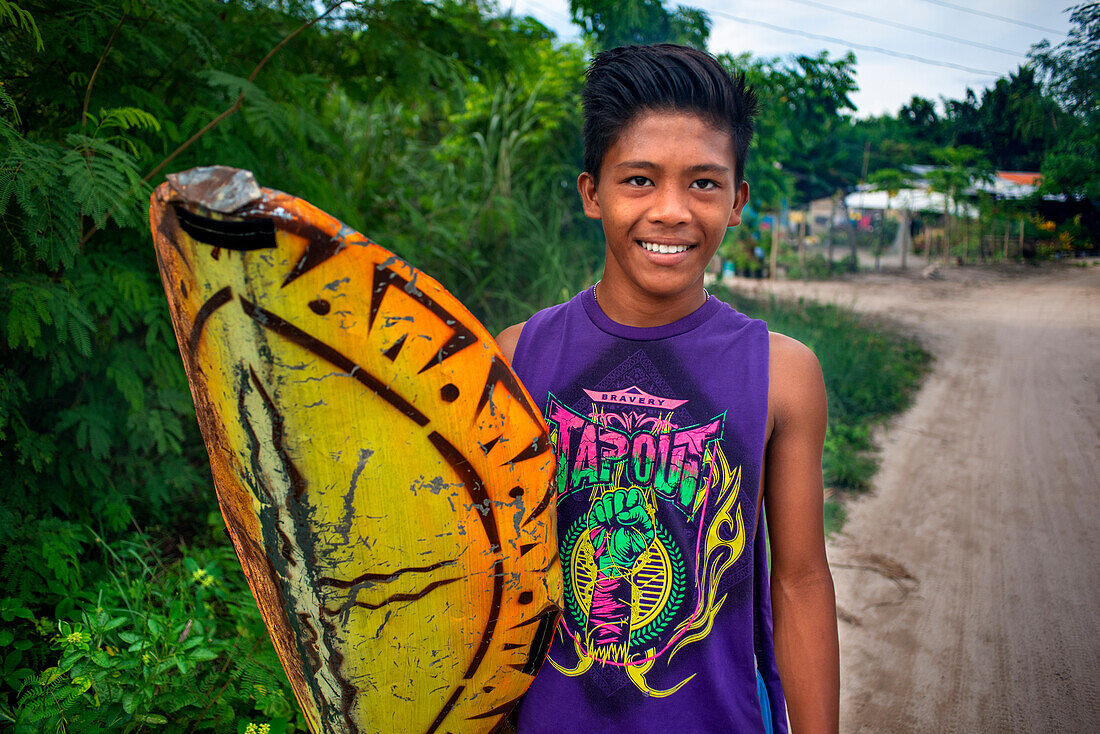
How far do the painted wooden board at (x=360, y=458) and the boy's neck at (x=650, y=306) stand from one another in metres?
0.26

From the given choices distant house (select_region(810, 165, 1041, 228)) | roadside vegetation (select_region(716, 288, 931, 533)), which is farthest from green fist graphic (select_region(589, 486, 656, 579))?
distant house (select_region(810, 165, 1041, 228))

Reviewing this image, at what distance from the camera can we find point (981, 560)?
129 inches

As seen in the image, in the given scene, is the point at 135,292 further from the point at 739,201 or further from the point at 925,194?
the point at 925,194

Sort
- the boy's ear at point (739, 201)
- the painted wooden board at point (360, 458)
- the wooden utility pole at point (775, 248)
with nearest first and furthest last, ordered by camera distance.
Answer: the painted wooden board at point (360, 458)
the boy's ear at point (739, 201)
the wooden utility pole at point (775, 248)

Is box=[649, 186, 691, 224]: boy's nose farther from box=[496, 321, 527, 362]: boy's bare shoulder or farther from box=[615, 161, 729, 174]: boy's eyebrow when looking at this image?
box=[496, 321, 527, 362]: boy's bare shoulder

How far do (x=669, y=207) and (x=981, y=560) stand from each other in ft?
11.0

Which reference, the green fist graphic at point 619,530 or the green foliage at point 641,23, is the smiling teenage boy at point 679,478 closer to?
the green fist graphic at point 619,530

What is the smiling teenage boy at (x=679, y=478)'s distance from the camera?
3.00ft

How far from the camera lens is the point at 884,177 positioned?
14.2 meters

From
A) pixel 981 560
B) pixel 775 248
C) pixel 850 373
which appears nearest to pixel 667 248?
pixel 981 560

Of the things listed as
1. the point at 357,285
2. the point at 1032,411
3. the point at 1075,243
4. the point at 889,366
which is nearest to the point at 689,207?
the point at 357,285

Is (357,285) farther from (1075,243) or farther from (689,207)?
(1075,243)

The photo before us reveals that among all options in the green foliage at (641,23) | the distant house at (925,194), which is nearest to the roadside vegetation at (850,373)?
the green foliage at (641,23)

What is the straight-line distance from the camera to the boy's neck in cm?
98
